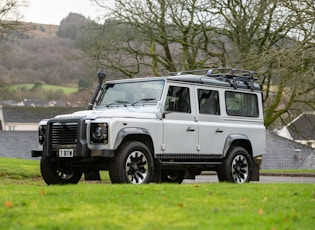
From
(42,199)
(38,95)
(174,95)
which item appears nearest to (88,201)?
(42,199)

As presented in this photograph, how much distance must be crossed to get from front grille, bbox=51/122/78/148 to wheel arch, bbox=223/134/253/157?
12.5ft

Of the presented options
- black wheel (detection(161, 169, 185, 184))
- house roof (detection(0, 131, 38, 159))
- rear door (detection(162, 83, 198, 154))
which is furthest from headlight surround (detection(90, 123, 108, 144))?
house roof (detection(0, 131, 38, 159))

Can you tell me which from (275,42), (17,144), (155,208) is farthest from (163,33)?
(17,144)

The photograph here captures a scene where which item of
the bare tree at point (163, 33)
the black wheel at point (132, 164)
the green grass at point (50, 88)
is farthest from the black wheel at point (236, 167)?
the green grass at point (50, 88)

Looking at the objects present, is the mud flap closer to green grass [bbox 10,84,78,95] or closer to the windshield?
the windshield

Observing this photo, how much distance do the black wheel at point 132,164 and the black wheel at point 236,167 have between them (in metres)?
2.57

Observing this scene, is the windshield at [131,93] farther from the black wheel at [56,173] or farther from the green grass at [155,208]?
the green grass at [155,208]

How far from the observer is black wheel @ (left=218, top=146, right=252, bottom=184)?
15117mm

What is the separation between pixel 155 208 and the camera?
333 inches

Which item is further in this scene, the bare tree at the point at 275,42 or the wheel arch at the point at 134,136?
the bare tree at the point at 275,42

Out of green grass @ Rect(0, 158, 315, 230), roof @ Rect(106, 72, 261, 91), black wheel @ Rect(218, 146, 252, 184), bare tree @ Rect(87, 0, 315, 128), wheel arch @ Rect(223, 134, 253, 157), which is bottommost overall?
black wheel @ Rect(218, 146, 252, 184)

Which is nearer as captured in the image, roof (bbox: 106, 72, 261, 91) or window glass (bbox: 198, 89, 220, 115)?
roof (bbox: 106, 72, 261, 91)

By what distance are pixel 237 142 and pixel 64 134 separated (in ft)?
14.7

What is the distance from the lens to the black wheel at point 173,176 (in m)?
16.1
